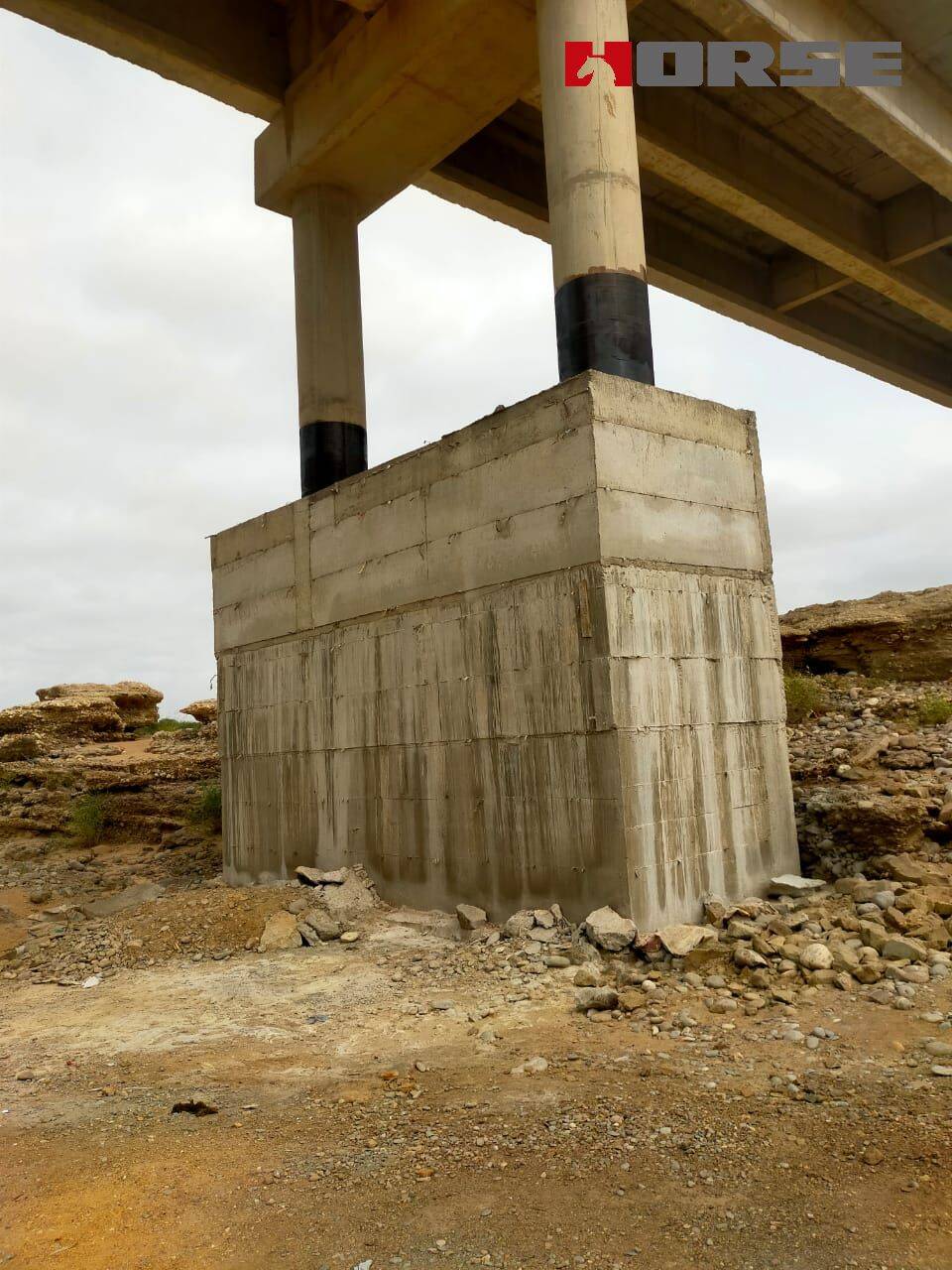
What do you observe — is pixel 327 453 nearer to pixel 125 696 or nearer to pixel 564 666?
pixel 564 666

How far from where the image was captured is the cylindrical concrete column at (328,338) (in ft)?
40.4

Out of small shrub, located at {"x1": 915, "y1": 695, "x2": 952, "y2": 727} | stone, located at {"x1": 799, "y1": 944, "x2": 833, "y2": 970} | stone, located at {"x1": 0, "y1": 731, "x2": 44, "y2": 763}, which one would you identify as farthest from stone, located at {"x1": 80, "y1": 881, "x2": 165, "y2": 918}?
stone, located at {"x1": 0, "y1": 731, "x2": 44, "y2": 763}

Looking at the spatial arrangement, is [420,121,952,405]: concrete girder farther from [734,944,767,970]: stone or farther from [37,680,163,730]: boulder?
[37,680,163,730]: boulder

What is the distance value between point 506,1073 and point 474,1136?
845mm

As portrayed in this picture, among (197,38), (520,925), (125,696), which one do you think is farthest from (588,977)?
(125,696)

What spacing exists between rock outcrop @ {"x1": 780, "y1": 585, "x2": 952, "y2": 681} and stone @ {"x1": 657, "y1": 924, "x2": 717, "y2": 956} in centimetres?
780

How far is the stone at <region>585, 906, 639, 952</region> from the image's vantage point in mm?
6961

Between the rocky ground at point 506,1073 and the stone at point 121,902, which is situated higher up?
the stone at point 121,902

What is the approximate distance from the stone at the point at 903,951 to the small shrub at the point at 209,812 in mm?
12021

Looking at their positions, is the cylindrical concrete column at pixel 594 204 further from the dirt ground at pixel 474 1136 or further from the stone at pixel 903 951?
the dirt ground at pixel 474 1136

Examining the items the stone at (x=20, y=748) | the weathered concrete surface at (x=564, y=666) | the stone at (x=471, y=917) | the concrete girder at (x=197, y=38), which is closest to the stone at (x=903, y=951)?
the weathered concrete surface at (x=564, y=666)

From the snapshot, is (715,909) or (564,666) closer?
(715,909)

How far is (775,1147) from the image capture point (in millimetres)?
4027

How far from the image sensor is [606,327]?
332 inches
